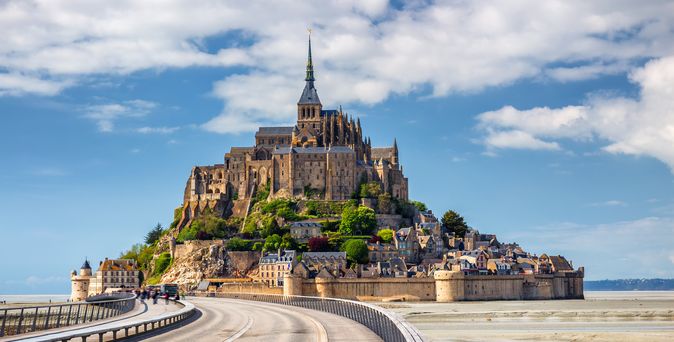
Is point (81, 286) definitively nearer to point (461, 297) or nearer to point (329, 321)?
point (461, 297)

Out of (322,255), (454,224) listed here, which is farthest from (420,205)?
(322,255)

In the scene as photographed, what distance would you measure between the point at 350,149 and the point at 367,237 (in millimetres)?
18402

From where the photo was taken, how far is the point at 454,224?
137 metres

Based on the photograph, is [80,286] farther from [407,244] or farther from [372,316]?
[372,316]

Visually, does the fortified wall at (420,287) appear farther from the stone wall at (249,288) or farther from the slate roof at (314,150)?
the slate roof at (314,150)

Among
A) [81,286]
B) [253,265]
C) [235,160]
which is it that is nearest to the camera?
[253,265]

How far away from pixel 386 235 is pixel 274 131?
3644cm

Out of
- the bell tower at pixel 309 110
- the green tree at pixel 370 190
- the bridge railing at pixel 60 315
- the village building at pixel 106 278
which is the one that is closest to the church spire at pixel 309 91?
the bell tower at pixel 309 110

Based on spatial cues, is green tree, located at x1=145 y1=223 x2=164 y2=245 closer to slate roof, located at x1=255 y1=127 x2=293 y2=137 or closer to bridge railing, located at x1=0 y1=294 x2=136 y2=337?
slate roof, located at x1=255 y1=127 x2=293 y2=137

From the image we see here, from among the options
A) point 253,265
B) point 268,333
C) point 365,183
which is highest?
point 365,183

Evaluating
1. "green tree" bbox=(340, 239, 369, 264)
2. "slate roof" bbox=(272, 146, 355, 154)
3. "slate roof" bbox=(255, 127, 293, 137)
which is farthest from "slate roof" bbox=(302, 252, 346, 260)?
"slate roof" bbox=(255, 127, 293, 137)

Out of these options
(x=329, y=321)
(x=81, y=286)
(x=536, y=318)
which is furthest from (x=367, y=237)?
(x=329, y=321)

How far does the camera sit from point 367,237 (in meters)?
123

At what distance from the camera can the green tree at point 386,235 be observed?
4857 inches
